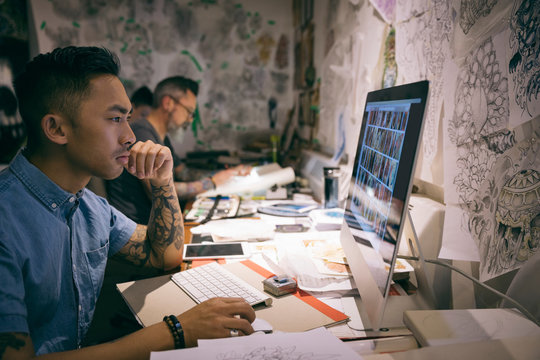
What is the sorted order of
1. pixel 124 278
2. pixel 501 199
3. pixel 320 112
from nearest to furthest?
pixel 501 199 → pixel 124 278 → pixel 320 112

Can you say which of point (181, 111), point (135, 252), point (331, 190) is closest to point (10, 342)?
point (135, 252)

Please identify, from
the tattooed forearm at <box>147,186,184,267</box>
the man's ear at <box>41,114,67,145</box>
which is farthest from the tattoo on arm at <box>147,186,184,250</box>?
the man's ear at <box>41,114,67,145</box>

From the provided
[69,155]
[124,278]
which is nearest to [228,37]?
[124,278]

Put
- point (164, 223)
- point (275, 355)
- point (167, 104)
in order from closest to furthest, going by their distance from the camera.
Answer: point (275, 355) → point (164, 223) → point (167, 104)

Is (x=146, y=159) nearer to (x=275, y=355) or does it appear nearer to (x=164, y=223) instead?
(x=164, y=223)

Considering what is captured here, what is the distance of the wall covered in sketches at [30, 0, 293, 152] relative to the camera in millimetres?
3037

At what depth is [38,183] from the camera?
0.80 meters

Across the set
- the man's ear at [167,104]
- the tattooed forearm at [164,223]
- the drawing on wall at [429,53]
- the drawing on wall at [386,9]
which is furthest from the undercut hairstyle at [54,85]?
the man's ear at [167,104]

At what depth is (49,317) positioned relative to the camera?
800mm

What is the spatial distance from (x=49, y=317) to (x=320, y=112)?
2.04 meters

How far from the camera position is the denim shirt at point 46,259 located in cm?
65

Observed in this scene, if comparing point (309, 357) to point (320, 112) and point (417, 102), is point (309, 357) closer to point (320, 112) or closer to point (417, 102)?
point (417, 102)

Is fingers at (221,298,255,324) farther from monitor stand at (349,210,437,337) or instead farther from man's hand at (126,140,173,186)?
man's hand at (126,140,173,186)

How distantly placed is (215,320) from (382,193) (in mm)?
407
